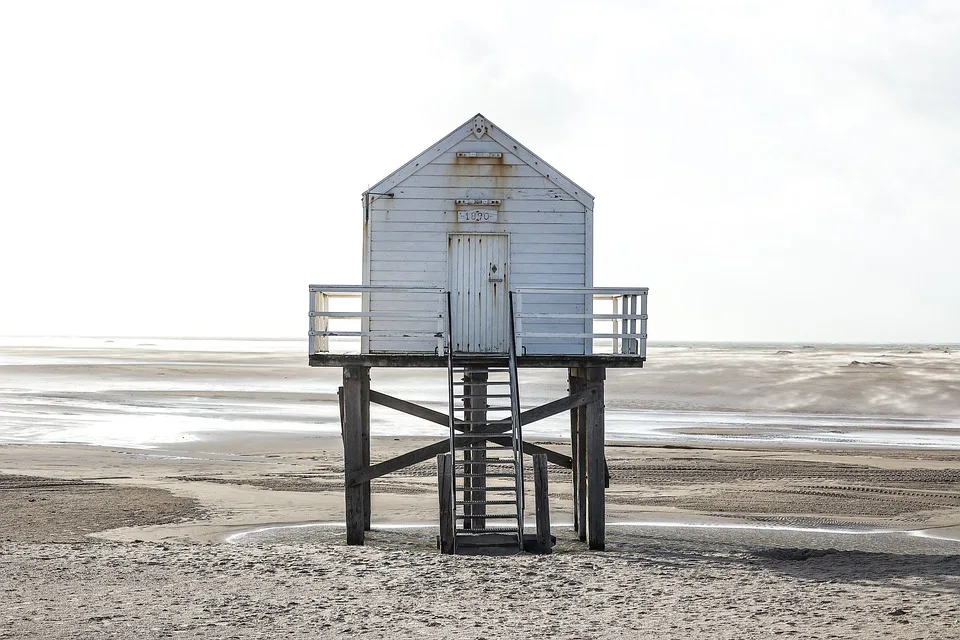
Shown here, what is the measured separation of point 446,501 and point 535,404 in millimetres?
24470

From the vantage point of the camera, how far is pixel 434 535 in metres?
16.0

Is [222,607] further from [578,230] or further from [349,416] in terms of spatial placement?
[578,230]

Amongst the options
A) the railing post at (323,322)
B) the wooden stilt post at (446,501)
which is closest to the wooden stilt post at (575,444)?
the wooden stilt post at (446,501)

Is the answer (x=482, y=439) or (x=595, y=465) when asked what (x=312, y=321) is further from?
(x=595, y=465)

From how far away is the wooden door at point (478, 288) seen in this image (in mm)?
15711

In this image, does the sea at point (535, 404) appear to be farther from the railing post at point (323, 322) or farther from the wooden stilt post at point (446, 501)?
the wooden stilt post at point (446, 501)

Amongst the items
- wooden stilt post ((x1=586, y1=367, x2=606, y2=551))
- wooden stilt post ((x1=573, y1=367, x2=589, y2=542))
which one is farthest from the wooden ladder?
wooden stilt post ((x1=573, y1=367, x2=589, y2=542))

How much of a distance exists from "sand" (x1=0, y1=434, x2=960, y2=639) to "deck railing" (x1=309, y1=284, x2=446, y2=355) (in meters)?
2.86

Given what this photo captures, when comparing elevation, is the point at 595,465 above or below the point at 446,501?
above

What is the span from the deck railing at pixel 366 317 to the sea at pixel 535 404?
39.8 ft

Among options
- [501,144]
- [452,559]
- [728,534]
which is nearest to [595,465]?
[728,534]

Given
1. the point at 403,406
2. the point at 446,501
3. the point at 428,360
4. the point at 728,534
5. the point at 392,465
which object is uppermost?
the point at 428,360

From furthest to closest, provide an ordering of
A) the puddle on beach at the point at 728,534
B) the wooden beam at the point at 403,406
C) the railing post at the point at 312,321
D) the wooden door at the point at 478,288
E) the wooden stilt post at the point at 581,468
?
1. the wooden beam at the point at 403,406
2. the wooden stilt post at the point at 581,468
3. the wooden door at the point at 478,288
4. the puddle on beach at the point at 728,534
5. the railing post at the point at 312,321

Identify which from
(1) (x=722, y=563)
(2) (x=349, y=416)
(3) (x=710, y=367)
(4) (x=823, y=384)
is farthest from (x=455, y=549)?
(3) (x=710, y=367)
